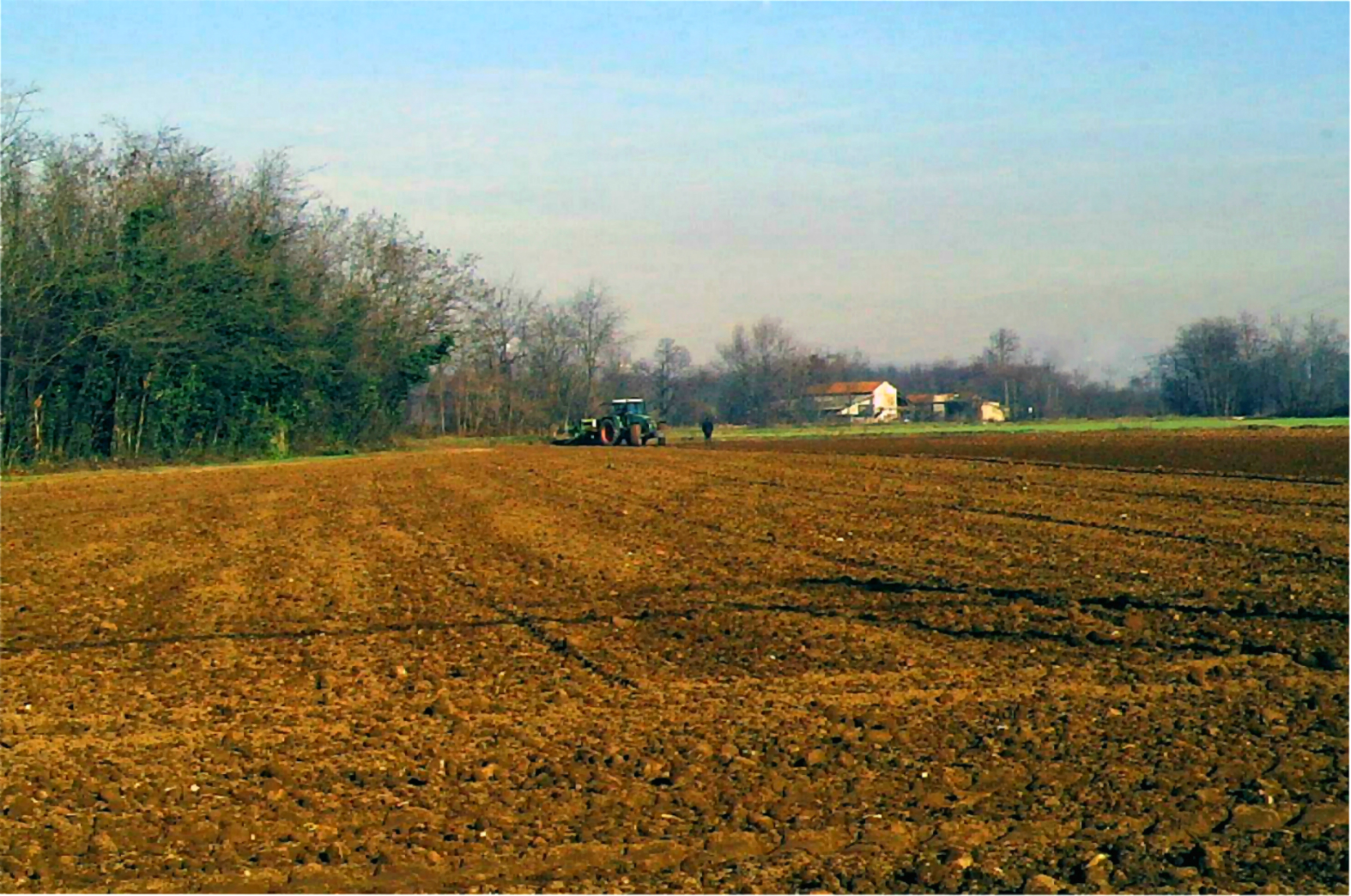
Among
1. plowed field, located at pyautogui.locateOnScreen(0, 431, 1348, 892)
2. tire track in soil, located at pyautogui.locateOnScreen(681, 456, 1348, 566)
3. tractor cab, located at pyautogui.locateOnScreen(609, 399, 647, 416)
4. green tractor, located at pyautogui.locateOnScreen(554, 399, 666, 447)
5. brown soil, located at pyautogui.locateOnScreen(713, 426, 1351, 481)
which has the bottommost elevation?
plowed field, located at pyautogui.locateOnScreen(0, 431, 1348, 892)

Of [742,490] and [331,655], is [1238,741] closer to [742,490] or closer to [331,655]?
[331,655]

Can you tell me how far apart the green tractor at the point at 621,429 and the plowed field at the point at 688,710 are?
36583 mm

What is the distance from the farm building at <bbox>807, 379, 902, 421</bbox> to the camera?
393ft

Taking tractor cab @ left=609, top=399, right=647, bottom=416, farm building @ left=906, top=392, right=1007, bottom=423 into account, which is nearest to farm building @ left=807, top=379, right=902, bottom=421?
farm building @ left=906, top=392, right=1007, bottom=423

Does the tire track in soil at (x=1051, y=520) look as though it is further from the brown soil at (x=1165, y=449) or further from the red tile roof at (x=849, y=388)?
the red tile roof at (x=849, y=388)

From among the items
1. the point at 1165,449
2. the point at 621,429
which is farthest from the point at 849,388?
the point at 1165,449

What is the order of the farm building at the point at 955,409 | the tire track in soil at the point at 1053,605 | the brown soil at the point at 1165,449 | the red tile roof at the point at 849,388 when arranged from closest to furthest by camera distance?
the tire track in soil at the point at 1053,605
the brown soil at the point at 1165,449
the farm building at the point at 955,409
the red tile roof at the point at 849,388

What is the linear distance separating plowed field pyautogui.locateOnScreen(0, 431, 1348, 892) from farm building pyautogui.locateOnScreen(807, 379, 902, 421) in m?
100

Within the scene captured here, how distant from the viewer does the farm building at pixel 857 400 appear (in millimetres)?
119750

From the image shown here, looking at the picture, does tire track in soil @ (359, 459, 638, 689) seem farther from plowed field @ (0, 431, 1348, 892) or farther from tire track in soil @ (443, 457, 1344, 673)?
tire track in soil @ (443, 457, 1344, 673)

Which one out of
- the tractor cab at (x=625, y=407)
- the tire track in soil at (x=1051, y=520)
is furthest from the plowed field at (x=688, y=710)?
the tractor cab at (x=625, y=407)

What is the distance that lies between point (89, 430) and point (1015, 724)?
1471 inches

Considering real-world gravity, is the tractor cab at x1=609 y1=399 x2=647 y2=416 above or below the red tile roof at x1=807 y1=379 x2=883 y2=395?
below

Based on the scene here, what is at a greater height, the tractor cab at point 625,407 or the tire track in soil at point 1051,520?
the tractor cab at point 625,407
